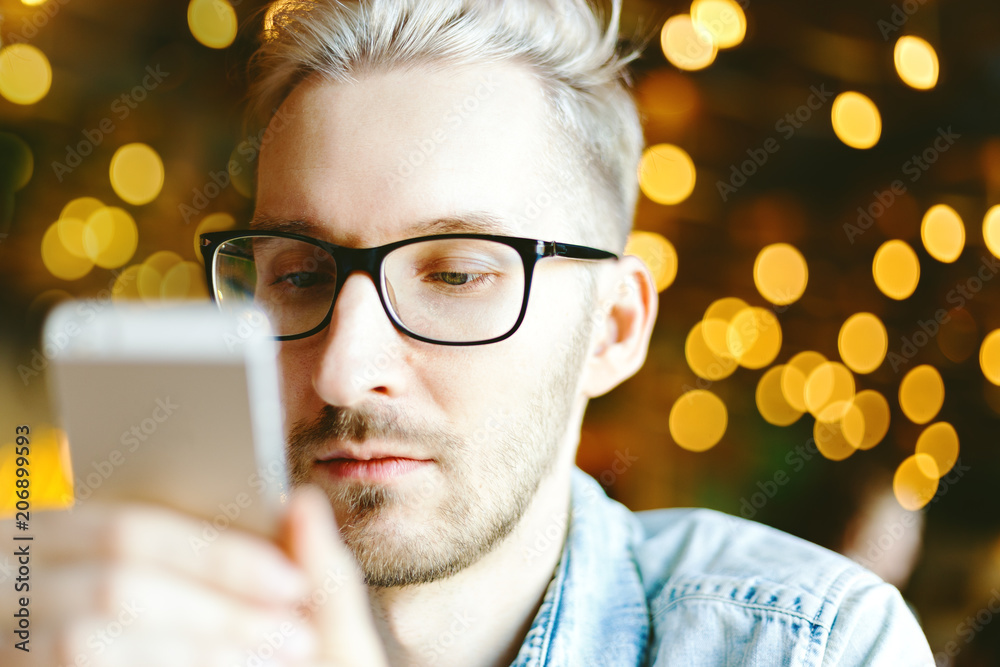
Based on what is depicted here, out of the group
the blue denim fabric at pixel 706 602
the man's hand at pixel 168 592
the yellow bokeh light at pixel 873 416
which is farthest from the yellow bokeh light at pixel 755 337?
the man's hand at pixel 168 592

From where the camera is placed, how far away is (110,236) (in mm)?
2775

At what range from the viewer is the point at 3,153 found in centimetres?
235

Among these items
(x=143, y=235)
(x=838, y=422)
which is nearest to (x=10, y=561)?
(x=143, y=235)

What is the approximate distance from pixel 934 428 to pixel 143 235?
136 inches

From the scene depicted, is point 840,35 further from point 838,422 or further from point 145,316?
point 145,316

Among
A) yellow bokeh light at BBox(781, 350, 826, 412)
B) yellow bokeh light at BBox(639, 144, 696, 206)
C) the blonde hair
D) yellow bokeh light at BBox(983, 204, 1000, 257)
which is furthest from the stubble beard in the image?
yellow bokeh light at BBox(781, 350, 826, 412)

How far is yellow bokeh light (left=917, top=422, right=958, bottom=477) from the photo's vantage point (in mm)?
2387

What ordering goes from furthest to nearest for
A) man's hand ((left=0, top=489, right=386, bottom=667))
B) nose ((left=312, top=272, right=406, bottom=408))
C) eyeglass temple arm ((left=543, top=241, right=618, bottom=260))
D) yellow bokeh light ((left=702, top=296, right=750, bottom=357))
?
yellow bokeh light ((left=702, top=296, right=750, bottom=357))
eyeglass temple arm ((left=543, top=241, right=618, bottom=260))
nose ((left=312, top=272, right=406, bottom=408))
man's hand ((left=0, top=489, right=386, bottom=667))

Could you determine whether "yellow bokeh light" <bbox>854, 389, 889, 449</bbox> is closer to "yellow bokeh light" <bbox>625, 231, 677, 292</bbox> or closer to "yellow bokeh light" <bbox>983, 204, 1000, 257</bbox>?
"yellow bokeh light" <bbox>983, 204, 1000, 257</bbox>

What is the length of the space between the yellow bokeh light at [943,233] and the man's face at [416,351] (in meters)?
2.05

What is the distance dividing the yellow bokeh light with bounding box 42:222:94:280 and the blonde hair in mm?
1922

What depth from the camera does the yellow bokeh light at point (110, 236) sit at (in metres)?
2.71

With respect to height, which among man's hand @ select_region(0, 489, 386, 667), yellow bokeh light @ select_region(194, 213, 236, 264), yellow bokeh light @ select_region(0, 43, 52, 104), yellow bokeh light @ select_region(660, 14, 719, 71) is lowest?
yellow bokeh light @ select_region(194, 213, 236, 264)

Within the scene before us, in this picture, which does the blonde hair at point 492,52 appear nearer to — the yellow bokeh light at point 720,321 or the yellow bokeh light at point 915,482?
the yellow bokeh light at point 915,482
